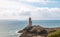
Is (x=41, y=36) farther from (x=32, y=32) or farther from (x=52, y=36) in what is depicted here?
(x=52, y=36)

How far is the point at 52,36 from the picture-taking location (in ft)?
88.5

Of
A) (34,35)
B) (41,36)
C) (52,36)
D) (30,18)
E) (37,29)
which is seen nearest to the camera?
(52,36)

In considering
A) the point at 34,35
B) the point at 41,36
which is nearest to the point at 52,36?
the point at 41,36

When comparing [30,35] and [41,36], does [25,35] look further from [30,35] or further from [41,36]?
[41,36]

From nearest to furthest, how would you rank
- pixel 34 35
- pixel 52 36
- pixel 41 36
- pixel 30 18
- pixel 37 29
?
pixel 52 36 → pixel 41 36 → pixel 34 35 → pixel 37 29 → pixel 30 18

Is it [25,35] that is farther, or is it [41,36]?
[25,35]

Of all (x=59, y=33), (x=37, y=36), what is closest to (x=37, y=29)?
(x=37, y=36)

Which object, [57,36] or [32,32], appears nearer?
[57,36]

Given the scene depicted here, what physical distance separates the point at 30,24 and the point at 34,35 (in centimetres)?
1295

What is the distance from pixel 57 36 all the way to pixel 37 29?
26.8m

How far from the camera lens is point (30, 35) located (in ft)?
168

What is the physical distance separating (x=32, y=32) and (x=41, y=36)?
7.02 meters

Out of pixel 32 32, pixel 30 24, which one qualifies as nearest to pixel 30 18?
pixel 30 24

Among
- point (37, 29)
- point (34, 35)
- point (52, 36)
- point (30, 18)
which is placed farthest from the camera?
point (30, 18)
